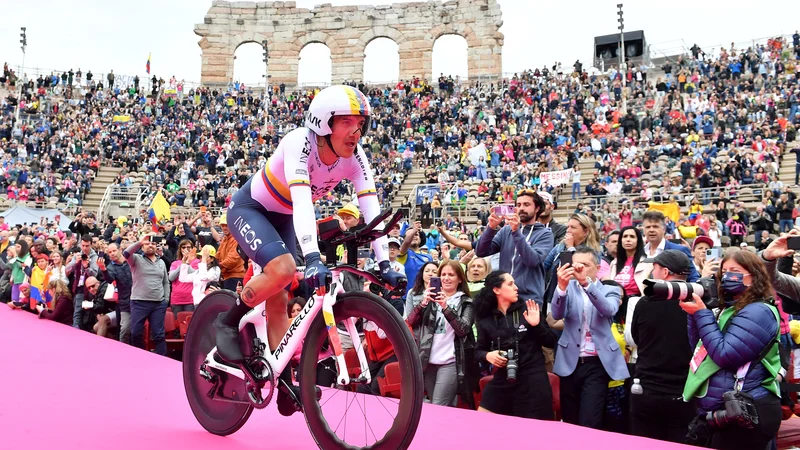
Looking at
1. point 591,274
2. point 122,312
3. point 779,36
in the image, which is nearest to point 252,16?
point 779,36

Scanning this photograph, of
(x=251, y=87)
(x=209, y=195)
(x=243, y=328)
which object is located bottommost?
(x=243, y=328)

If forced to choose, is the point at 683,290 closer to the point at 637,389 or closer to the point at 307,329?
the point at 637,389

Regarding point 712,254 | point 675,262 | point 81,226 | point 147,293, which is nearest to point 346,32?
point 81,226

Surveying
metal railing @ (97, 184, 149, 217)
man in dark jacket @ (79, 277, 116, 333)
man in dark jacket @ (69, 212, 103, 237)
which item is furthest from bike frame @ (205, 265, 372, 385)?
metal railing @ (97, 184, 149, 217)

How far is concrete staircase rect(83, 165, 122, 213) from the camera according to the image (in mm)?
29797

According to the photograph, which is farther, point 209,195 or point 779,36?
point 779,36

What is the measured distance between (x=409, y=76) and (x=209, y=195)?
1687cm

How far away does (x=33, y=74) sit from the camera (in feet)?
130

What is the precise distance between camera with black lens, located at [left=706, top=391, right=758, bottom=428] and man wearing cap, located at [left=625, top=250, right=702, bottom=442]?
57cm

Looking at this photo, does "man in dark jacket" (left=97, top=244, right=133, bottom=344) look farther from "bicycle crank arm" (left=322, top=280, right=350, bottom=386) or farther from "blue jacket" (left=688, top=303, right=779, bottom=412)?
"blue jacket" (left=688, top=303, right=779, bottom=412)

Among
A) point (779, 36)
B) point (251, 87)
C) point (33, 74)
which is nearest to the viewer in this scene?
point (779, 36)

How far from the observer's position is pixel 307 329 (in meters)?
3.73

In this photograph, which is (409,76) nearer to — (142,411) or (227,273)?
(227,273)

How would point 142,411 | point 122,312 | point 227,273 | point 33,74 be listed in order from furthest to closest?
point 33,74
point 122,312
point 227,273
point 142,411
